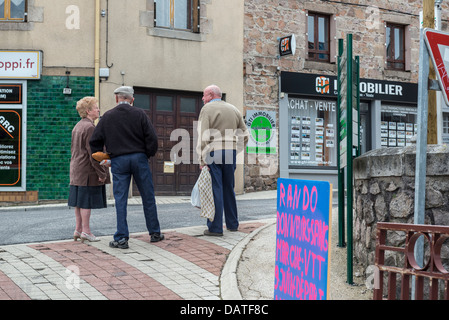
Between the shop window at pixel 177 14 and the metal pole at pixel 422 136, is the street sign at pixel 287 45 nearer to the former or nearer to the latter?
the shop window at pixel 177 14

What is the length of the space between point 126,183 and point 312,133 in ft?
36.0

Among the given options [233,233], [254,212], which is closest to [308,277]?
[233,233]

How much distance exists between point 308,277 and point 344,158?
2549 mm

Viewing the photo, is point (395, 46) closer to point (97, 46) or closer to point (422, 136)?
point (97, 46)

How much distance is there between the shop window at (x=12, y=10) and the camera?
1330 centimetres

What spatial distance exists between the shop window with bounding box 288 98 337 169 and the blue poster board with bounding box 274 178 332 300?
12.5 m

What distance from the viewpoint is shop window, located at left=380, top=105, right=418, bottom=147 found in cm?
1727

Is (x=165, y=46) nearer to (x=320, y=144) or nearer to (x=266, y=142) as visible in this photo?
(x=266, y=142)

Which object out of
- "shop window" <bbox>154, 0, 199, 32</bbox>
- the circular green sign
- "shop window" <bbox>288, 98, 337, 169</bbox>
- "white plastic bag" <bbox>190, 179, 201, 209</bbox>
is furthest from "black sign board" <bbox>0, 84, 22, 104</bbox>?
"white plastic bag" <bbox>190, 179, 201, 209</bbox>

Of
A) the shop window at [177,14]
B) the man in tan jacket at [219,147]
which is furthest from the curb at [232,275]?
the shop window at [177,14]

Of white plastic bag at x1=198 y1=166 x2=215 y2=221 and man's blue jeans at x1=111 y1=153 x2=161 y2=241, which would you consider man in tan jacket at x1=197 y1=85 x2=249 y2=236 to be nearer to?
white plastic bag at x1=198 y1=166 x2=215 y2=221

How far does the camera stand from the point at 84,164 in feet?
20.2

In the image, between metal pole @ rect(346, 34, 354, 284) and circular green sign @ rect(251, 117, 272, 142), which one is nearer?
metal pole @ rect(346, 34, 354, 284)

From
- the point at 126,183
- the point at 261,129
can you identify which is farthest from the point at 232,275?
the point at 261,129
